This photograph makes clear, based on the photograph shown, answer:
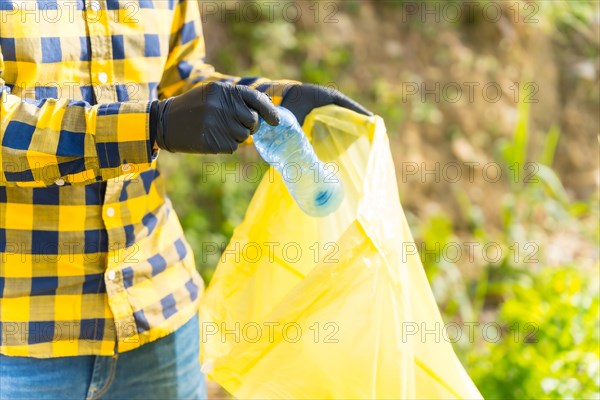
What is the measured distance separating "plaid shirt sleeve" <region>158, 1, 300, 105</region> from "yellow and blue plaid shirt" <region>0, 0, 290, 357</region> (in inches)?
1.6

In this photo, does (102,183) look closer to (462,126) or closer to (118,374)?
(118,374)

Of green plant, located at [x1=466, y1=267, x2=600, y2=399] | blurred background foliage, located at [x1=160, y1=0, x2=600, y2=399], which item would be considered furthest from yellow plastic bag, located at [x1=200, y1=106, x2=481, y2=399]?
blurred background foliage, located at [x1=160, y1=0, x2=600, y2=399]

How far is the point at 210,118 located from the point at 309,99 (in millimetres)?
434

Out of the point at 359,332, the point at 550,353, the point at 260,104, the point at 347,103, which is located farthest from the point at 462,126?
the point at 260,104

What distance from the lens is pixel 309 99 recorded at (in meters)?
1.42

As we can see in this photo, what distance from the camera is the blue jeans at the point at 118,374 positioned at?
51.2 inches

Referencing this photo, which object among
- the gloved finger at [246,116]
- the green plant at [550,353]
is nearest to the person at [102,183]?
the gloved finger at [246,116]

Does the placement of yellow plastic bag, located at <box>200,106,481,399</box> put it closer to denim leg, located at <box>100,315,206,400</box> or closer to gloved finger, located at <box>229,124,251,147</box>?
denim leg, located at <box>100,315,206,400</box>

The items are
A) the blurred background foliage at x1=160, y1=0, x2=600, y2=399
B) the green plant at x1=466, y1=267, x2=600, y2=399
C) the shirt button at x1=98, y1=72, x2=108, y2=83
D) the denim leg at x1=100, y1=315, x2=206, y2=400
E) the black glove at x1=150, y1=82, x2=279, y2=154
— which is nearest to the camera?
the black glove at x1=150, y1=82, x2=279, y2=154

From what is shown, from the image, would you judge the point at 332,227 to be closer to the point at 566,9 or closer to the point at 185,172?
the point at 185,172

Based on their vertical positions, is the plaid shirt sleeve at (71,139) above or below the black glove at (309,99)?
above

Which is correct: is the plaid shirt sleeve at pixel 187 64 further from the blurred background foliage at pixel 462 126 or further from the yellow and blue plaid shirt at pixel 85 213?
the blurred background foliage at pixel 462 126

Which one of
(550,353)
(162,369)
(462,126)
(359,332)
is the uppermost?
(359,332)

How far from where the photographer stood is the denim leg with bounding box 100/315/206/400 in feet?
4.53
